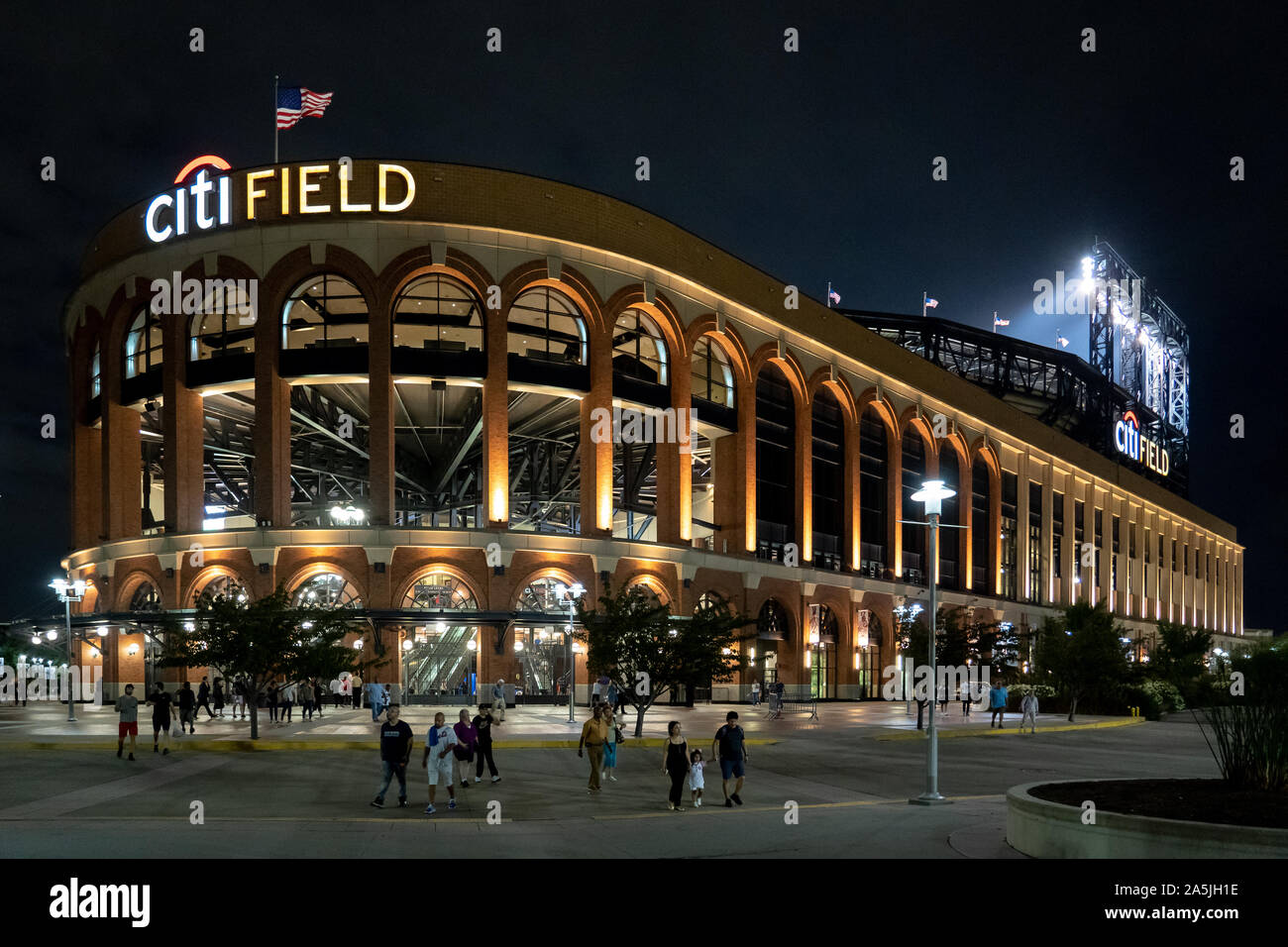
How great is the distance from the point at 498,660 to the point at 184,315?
19876 millimetres

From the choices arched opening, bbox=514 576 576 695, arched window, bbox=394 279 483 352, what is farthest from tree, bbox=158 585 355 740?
arched window, bbox=394 279 483 352

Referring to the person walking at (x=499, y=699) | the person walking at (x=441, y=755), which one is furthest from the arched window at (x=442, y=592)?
the person walking at (x=441, y=755)

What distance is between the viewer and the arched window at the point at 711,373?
5666cm

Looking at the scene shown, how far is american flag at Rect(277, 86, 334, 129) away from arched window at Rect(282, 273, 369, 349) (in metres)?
6.27

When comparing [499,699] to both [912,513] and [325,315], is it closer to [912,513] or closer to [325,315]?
[325,315]

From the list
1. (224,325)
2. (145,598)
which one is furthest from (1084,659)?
(145,598)

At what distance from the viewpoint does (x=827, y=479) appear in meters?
65.6

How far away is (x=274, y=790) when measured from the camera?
69.0 ft

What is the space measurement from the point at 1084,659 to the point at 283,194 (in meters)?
37.2

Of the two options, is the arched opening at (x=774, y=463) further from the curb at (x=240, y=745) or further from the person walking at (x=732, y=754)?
the person walking at (x=732, y=754)

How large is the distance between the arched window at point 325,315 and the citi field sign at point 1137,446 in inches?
3052

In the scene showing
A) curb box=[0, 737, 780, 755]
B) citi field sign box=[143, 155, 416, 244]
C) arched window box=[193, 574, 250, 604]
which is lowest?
curb box=[0, 737, 780, 755]

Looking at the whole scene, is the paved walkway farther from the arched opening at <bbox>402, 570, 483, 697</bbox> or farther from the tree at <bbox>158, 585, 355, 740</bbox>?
the tree at <bbox>158, 585, 355, 740</bbox>

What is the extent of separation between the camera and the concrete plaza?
1462 cm
